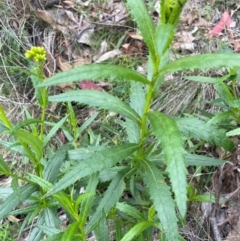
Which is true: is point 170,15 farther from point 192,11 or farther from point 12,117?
point 192,11

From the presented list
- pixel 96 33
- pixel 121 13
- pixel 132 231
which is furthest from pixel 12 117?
pixel 132 231

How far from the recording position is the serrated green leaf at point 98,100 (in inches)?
57.4

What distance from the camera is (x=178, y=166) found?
116cm

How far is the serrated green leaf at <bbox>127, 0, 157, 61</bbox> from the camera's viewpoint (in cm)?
128

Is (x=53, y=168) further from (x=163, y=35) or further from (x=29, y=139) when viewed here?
(x=163, y=35)

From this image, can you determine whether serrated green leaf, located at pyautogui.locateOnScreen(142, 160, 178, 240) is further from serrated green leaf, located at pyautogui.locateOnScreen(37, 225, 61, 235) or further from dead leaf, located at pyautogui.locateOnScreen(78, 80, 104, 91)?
dead leaf, located at pyautogui.locateOnScreen(78, 80, 104, 91)

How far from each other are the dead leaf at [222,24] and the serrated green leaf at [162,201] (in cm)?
164

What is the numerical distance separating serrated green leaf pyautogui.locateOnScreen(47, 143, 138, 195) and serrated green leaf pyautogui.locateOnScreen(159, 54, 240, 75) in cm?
35

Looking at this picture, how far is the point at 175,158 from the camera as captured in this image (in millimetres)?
1169

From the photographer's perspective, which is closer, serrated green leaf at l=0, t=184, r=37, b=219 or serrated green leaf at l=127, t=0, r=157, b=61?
serrated green leaf at l=127, t=0, r=157, b=61

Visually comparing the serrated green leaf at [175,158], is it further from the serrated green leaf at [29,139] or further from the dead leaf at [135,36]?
the dead leaf at [135,36]

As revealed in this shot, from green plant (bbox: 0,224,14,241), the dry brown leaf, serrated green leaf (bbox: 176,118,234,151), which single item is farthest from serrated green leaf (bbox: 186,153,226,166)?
the dry brown leaf

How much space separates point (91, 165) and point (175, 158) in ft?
1.05

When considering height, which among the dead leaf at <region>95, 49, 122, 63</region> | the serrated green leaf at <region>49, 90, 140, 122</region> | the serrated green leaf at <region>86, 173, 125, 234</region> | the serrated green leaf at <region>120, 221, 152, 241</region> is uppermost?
the serrated green leaf at <region>49, 90, 140, 122</region>
